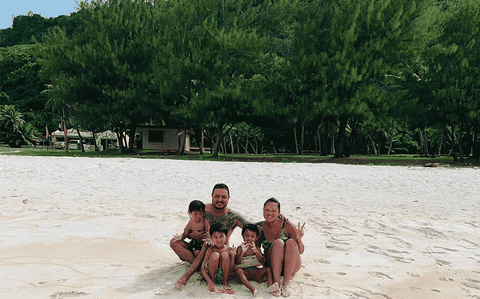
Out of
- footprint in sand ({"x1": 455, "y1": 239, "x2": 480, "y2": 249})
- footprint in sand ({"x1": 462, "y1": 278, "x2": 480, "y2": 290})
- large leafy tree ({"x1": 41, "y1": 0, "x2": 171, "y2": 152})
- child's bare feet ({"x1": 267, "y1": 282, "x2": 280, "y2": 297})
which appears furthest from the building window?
footprint in sand ({"x1": 462, "y1": 278, "x2": 480, "y2": 290})

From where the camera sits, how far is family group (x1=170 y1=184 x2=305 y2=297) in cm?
342

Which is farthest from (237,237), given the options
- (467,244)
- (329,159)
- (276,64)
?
(276,64)

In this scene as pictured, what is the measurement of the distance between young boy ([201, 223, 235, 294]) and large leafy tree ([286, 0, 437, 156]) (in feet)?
60.5

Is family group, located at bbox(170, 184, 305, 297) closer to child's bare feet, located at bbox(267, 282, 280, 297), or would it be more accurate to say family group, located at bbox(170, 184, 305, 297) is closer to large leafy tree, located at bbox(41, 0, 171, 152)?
child's bare feet, located at bbox(267, 282, 280, 297)

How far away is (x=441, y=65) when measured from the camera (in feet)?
69.8

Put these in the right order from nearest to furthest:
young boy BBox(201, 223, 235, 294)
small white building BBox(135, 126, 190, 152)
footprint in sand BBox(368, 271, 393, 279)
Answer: young boy BBox(201, 223, 235, 294) → footprint in sand BBox(368, 271, 393, 279) → small white building BBox(135, 126, 190, 152)

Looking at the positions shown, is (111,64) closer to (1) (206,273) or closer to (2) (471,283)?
(1) (206,273)

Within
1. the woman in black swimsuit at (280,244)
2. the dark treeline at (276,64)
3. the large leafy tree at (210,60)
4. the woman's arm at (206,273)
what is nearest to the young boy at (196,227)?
the woman's arm at (206,273)

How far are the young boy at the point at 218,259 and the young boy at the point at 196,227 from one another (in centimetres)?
27

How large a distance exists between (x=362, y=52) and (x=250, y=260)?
20026 millimetres

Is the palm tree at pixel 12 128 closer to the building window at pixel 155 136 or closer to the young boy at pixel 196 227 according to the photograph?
the building window at pixel 155 136

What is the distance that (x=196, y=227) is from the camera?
12.4 ft

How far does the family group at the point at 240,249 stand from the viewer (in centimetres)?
342

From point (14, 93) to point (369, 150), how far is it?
54229 mm
